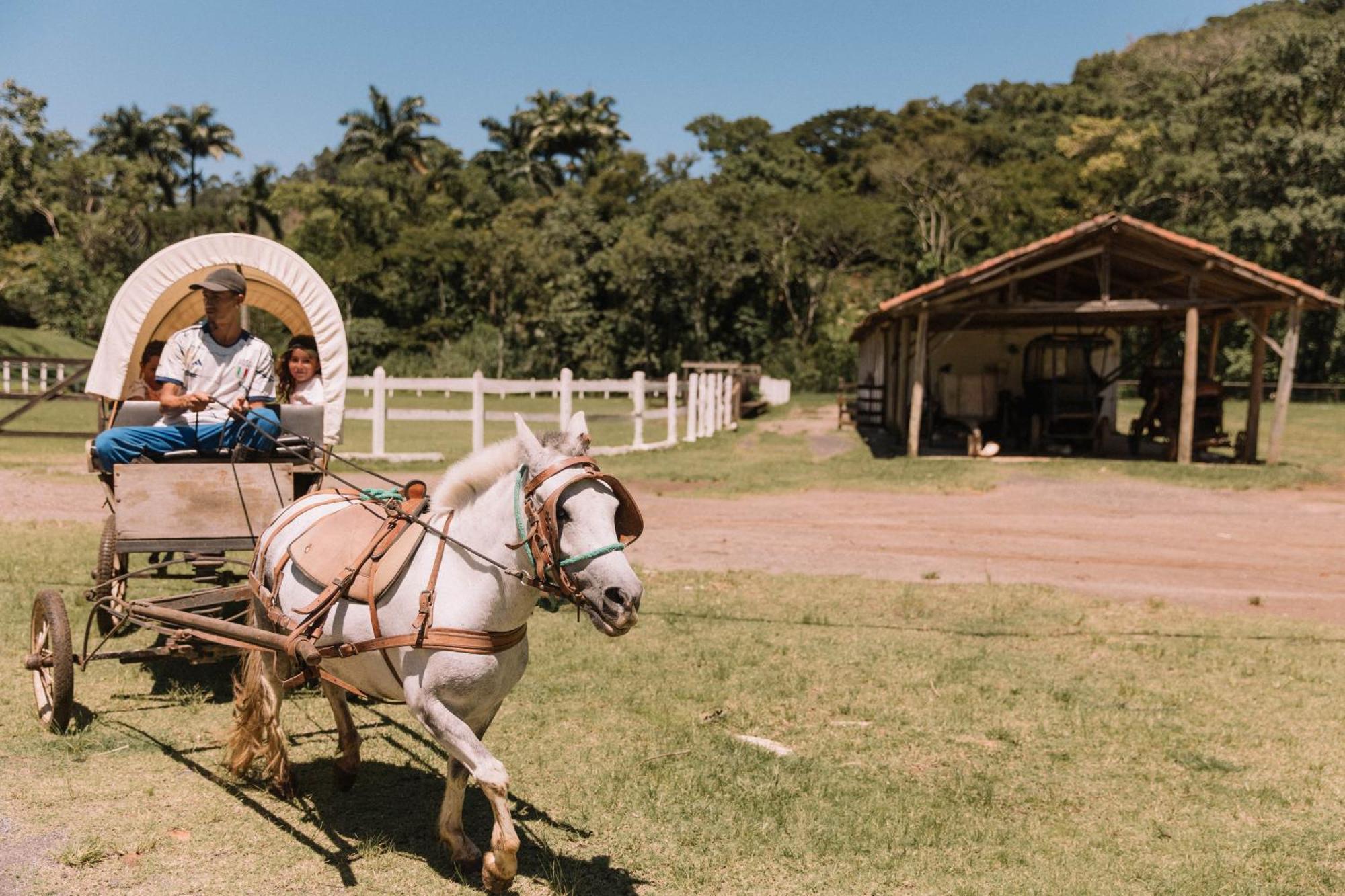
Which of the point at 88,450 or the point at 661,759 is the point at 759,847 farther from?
the point at 88,450

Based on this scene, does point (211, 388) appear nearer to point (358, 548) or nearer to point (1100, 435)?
point (358, 548)

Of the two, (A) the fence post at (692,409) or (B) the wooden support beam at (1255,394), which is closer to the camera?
(B) the wooden support beam at (1255,394)

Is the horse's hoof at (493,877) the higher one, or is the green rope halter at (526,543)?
the green rope halter at (526,543)

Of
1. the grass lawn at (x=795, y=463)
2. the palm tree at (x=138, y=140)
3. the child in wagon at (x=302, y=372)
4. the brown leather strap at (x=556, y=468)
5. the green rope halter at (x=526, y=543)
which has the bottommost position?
the grass lawn at (x=795, y=463)

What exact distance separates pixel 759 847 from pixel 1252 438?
18.7m

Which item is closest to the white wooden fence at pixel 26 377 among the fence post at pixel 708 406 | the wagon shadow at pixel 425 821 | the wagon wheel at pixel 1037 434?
the fence post at pixel 708 406

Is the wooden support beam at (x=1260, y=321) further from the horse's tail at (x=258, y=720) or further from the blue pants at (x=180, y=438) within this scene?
the horse's tail at (x=258, y=720)

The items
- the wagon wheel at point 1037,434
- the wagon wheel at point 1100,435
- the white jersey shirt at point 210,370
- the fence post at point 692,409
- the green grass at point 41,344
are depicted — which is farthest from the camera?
the green grass at point 41,344

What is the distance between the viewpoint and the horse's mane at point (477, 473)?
3871 mm

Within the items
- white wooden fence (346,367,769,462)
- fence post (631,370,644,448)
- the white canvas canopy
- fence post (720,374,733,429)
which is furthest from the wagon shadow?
fence post (720,374,733,429)

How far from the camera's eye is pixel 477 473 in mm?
3969

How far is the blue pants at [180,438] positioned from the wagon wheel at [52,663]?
2.86 ft

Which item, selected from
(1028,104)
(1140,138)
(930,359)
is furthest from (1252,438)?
(1028,104)

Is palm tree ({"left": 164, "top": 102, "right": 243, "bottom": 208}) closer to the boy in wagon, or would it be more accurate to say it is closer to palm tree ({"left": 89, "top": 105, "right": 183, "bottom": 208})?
palm tree ({"left": 89, "top": 105, "right": 183, "bottom": 208})
